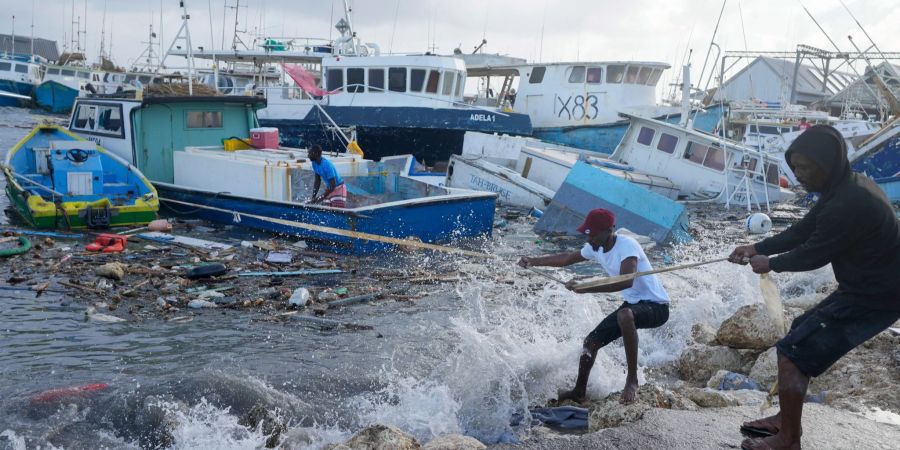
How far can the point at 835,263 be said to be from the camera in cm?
388

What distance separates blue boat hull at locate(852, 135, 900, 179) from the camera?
18906 mm

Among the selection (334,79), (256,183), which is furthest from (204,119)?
(334,79)

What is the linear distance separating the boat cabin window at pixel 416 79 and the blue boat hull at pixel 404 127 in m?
0.91

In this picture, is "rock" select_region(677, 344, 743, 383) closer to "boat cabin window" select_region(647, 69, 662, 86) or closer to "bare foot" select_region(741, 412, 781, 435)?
"bare foot" select_region(741, 412, 781, 435)

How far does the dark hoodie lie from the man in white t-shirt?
4.79 ft

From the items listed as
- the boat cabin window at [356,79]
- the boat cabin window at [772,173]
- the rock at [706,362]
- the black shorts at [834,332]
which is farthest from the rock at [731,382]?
the boat cabin window at [356,79]

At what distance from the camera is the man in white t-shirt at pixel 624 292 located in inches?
206

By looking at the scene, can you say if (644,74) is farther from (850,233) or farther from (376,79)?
(850,233)

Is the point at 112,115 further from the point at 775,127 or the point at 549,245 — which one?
the point at 775,127

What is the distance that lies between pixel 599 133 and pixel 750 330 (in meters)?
16.5

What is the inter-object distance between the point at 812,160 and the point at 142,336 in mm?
6035

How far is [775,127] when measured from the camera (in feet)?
102

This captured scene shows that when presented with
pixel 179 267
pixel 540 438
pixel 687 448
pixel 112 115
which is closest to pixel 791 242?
pixel 687 448

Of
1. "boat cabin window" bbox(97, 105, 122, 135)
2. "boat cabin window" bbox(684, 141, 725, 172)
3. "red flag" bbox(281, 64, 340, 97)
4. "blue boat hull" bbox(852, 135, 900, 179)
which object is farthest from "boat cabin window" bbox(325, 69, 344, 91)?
"blue boat hull" bbox(852, 135, 900, 179)
